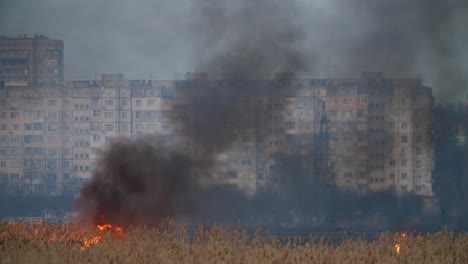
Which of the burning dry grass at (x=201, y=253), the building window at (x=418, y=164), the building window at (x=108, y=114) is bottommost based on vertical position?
the burning dry grass at (x=201, y=253)

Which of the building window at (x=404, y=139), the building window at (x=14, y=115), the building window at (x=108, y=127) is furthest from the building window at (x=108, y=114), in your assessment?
the building window at (x=404, y=139)

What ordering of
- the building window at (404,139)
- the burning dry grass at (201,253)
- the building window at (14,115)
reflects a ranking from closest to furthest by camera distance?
the burning dry grass at (201,253) → the building window at (404,139) → the building window at (14,115)

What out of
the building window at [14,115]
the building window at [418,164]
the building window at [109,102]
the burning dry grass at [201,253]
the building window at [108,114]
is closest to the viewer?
the burning dry grass at [201,253]

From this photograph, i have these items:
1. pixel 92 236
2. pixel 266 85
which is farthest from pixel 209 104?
pixel 92 236

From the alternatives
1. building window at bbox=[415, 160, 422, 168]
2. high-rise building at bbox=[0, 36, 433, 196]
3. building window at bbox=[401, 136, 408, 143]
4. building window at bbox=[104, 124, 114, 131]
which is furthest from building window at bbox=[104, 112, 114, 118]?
building window at bbox=[415, 160, 422, 168]

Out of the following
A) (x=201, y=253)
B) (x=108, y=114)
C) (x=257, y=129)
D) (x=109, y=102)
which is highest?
(x=109, y=102)

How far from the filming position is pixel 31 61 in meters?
87.7

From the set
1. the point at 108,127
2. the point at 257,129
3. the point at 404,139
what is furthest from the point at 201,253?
the point at 108,127

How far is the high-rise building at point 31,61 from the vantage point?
87.8 meters

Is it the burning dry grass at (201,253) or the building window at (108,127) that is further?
the building window at (108,127)

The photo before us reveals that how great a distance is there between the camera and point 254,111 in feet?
224

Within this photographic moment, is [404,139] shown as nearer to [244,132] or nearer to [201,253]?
[244,132]

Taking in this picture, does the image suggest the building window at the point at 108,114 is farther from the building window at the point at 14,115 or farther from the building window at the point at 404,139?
the building window at the point at 404,139

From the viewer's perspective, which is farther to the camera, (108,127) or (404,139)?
(108,127)
